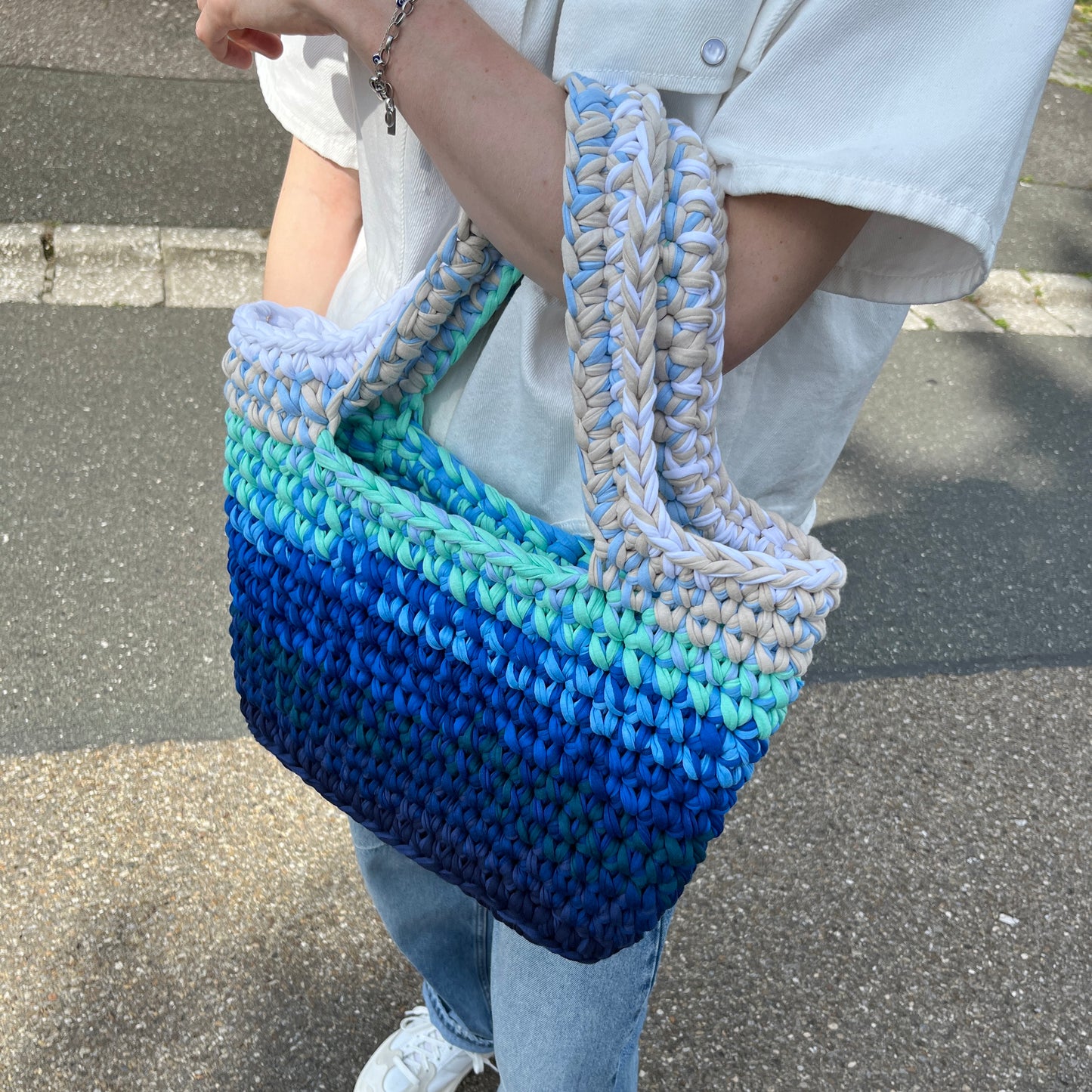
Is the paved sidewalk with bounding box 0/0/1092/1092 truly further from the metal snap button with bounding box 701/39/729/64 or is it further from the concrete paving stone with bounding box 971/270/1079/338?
the metal snap button with bounding box 701/39/729/64

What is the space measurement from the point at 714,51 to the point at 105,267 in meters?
2.91

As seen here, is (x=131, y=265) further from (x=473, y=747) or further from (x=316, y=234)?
(x=473, y=747)

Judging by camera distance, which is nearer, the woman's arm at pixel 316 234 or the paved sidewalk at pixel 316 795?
the woman's arm at pixel 316 234

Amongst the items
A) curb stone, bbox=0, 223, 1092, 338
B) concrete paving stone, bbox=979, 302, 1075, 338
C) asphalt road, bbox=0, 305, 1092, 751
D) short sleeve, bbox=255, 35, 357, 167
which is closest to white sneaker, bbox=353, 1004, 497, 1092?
asphalt road, bbox=0, 305, 1092, 751

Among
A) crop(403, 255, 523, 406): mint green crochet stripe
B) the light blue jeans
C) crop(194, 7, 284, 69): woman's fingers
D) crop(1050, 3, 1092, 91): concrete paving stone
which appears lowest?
the light blue jeans

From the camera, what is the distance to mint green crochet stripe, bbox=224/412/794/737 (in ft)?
2.63

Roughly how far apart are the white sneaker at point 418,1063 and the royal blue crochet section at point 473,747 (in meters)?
0.77

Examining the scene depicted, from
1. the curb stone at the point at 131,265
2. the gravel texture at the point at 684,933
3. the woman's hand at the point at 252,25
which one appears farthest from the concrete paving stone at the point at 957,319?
the woman's hand at the point at 252,25

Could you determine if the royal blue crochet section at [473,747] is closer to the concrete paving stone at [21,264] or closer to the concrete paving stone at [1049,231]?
the concrete paving stone at [21,264]

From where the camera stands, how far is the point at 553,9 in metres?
0.77

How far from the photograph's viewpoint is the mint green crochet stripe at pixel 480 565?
Answer: 2.63ft

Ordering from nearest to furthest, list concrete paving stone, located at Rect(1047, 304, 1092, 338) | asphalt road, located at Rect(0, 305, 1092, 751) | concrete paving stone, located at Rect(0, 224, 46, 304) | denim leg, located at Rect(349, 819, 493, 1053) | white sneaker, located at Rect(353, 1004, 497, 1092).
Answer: denim leg, located at Rect(349, 819, 493, 1053)
white sneaker, located at Rect(353, 1004, 497, 1092)
asphalt road, located at Rect(0, 305, 1092, 751)
concrete paving stone, located at Rect(0, 224, 46, 304)
concrete paving stone, located at Rect(1047, 304, 1092, 338)

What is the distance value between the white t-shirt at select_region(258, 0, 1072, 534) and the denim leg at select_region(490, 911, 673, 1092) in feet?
1.52

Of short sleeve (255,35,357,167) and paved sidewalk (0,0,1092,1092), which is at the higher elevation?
short sleeve (255,35,357,167)
